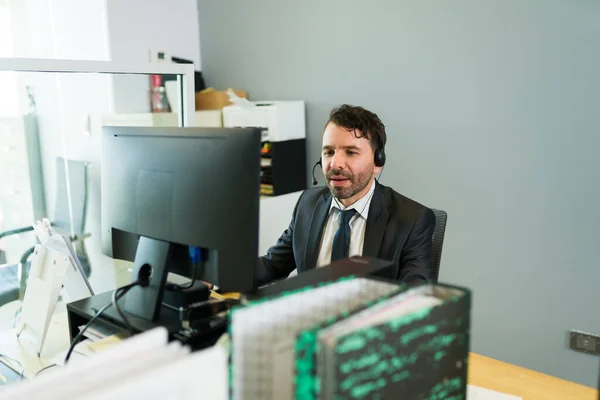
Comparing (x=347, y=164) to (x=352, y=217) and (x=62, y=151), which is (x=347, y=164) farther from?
(x=62, y=151)

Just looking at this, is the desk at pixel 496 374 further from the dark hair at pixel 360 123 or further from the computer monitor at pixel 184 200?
the dark hair at pixel 360 123

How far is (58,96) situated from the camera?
336 cm

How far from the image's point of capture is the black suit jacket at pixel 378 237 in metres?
1.70

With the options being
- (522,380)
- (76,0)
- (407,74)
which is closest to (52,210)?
(76,0)

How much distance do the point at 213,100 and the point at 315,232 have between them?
2118mm

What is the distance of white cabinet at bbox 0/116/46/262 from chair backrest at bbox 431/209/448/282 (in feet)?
6.17

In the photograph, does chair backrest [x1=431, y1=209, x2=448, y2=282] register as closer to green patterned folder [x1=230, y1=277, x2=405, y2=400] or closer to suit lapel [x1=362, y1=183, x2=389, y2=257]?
suit lapel [x1=362, y1=183, x2=389, y2=257]

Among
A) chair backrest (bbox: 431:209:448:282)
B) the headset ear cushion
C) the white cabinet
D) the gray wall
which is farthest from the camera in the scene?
the white cabinet

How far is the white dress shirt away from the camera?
1822 millimetres

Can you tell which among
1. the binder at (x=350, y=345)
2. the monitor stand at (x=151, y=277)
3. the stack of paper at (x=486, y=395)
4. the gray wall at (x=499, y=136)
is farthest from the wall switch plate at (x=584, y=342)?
the monitor stand at (x=151, y=277)

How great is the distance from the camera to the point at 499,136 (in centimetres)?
265

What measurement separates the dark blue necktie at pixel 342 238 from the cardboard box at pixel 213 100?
211 cm

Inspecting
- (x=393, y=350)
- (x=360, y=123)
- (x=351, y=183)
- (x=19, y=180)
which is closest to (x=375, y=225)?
(x=351, y=183)

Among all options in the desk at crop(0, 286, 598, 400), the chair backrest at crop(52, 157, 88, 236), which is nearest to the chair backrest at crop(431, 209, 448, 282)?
the desk at crop(0, 286, 598, 400)
